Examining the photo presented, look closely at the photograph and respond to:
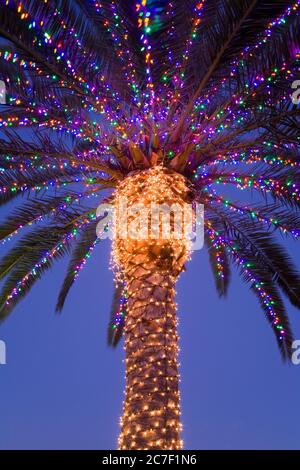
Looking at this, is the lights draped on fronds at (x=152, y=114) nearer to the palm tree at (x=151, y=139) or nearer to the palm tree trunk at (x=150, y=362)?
the palm tree at (x=151, y=139)

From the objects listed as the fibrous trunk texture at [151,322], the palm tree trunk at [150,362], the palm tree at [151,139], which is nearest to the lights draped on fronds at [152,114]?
the palm tree at [151,139]

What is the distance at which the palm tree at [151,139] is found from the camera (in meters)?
5.89

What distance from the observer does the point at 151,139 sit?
698cm

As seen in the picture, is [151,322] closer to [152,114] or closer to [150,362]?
[150,362]

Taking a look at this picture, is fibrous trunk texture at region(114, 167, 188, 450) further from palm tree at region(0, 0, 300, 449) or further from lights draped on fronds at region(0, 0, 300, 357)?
lights draped on fronds at region(0, 0, 300, 357)

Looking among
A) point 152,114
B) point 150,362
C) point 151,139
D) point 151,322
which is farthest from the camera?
point 151,139

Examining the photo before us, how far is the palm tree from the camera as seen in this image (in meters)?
5.89

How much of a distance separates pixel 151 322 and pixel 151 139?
2333 mm

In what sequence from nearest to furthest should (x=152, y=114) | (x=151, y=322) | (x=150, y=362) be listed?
(x=150, y=362), (x=151, y=322), (x=152, y=114)

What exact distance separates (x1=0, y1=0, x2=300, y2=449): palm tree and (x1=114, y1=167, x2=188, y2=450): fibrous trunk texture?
0.05 feet

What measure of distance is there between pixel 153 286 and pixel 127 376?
1.04 m

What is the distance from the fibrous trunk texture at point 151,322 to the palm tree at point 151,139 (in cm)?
1

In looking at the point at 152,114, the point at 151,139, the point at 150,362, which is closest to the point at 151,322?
the point at 150,362

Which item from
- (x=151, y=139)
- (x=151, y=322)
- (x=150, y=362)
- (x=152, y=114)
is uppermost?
(x=152, y=114)
